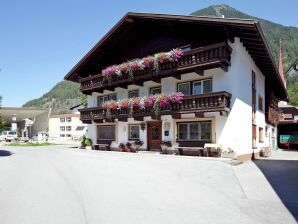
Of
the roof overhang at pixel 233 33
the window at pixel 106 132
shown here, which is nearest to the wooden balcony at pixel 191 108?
the window at pixel 106 132

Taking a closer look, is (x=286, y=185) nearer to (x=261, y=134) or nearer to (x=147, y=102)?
(x=147, y=102)

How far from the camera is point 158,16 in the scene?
68.1 ft

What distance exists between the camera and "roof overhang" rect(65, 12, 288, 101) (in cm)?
1731

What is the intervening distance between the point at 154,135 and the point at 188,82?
448cm

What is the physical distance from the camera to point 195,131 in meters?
19.8

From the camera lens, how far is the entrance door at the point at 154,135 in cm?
2229

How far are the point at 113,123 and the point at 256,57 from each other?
11.4 metres

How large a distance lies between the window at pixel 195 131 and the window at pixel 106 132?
6.96 metres

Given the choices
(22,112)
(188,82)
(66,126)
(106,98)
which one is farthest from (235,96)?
(22,112)

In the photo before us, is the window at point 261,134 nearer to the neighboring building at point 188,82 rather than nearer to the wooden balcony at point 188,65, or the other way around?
the neighboring building at point 188,82

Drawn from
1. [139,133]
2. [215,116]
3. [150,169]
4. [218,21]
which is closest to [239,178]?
[150,169]

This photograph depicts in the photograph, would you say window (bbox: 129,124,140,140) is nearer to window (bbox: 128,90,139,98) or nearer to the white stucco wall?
window (bbox: 128,90,139,98)

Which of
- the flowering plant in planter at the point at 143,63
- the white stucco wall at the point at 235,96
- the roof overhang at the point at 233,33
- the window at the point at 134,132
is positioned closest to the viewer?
the roof overhang at the point at 233,33

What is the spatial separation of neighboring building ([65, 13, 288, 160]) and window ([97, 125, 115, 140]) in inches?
3.0
